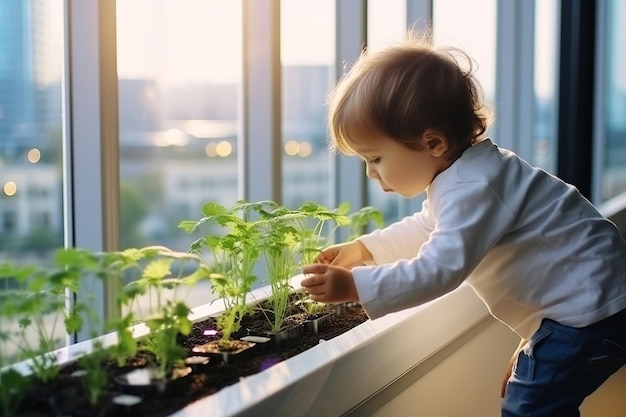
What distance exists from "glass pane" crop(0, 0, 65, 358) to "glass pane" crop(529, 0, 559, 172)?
8.94ft

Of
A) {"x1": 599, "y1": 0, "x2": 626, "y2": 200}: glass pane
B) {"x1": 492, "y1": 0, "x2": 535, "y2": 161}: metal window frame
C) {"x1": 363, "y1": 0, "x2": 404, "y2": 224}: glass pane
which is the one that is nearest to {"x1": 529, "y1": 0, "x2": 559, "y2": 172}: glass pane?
{"x1": 492, "y1": 0, "x2": 535, "y2": 161}: metal window frame

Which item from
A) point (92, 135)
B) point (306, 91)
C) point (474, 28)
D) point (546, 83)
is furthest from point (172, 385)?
point (546, 83)

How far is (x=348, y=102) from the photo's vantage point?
4.19 ft

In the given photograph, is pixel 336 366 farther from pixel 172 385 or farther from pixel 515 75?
pixel 515 75

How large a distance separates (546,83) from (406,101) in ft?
9.33

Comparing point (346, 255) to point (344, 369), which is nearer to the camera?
point (344, 369)

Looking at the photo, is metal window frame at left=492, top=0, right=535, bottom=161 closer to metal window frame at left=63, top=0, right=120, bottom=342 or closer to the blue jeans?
the blue jeans

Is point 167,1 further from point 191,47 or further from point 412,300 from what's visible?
point 412,300

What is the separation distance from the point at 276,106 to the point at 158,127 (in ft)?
0.93

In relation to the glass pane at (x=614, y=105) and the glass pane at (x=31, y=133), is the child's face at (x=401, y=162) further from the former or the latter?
the glass pane at (x=614, y=105)

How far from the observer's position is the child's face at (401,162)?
1.28 m

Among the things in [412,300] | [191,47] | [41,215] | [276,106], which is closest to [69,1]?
[41,215]

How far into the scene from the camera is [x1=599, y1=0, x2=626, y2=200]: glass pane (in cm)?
412

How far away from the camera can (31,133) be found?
4.23 feet
